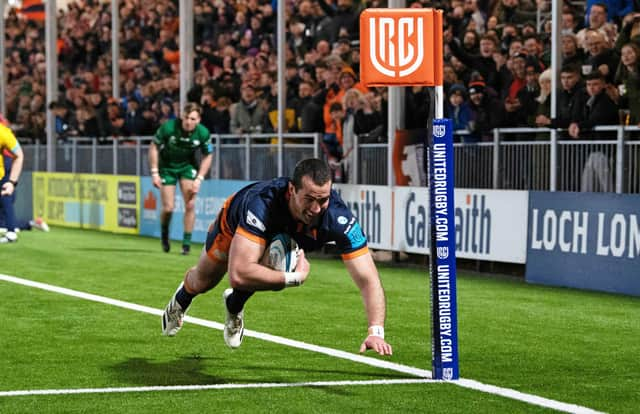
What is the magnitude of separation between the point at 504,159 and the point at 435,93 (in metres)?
8.28

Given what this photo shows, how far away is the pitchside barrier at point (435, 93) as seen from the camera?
335 inches

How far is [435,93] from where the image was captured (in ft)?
28.3

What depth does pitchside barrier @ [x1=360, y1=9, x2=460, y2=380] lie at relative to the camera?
8.52m

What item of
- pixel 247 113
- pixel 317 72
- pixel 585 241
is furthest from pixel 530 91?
pixel 247 113

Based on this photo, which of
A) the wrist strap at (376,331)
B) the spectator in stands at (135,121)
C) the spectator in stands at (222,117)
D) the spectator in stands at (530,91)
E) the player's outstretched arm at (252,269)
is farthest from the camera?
the spectator in stands at (135,121)

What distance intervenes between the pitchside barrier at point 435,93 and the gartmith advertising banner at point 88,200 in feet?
59.3

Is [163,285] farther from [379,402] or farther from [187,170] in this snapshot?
[379,402]

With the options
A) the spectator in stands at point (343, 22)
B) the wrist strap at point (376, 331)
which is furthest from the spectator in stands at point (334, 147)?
the wrist strap at point (376, 331)

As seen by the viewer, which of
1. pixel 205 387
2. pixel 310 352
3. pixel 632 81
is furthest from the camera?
pixel 632 81

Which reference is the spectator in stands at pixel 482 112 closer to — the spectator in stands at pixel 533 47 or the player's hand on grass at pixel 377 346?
the spectator in stands at pixel 533 47

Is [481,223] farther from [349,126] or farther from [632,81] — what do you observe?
[349,126]

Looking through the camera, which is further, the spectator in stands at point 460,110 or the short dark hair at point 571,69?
the spectator in stands at point 460,110

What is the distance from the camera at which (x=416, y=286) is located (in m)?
15.7

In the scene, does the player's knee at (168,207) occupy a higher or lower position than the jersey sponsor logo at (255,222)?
lower
